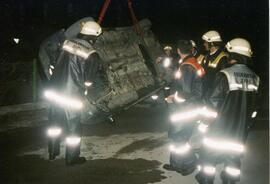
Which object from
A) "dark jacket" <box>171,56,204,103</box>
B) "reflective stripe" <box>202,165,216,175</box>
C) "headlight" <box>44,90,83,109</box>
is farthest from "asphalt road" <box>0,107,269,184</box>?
"dark jacket" <box>171,56,204,103</box>

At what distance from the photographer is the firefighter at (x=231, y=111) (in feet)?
15.0

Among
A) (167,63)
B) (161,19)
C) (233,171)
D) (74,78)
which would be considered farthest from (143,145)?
(161,19)

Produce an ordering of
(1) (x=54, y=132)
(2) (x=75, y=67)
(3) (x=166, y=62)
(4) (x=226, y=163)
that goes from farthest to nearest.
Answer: (3) (x=166, y=62)
(1) (x=54, y=132)
(2) (x=75, y=67)
(4) (x=226, y=163)

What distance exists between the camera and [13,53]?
1238 cm

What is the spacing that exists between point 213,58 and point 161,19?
1755cm

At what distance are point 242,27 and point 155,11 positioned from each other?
19.4 ft

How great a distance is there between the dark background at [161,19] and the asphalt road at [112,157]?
5.59 metres

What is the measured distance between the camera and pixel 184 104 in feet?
18.0

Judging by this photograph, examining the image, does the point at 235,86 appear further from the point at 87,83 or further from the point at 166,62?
the point at 166,62

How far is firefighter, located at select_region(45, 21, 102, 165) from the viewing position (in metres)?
5.73

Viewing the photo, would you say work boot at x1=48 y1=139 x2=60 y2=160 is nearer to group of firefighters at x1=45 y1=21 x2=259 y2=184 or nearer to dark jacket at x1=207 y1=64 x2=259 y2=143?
group of firefighters at x1=45 y1=21 x2=259 y2=184

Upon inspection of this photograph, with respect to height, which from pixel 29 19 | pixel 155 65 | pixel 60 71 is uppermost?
pixel 29 19

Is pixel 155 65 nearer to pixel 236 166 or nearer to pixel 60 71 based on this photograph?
pixel 60 71

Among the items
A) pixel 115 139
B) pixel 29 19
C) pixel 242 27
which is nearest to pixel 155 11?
pixel 242 27
